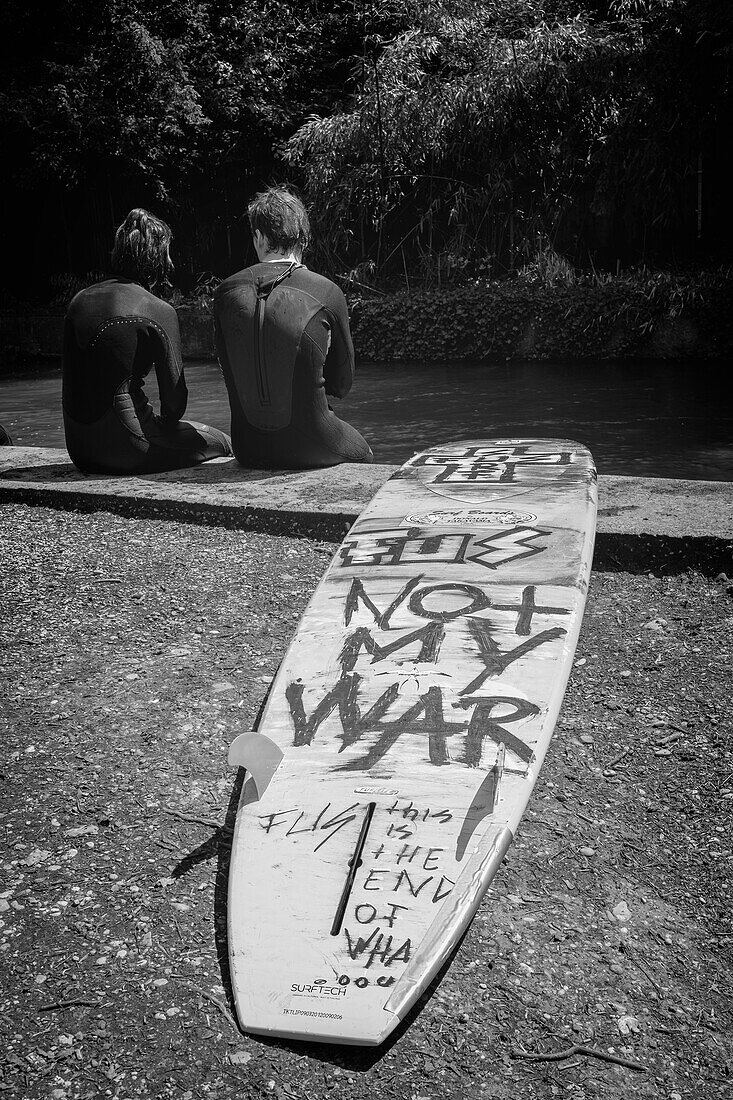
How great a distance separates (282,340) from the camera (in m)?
4.10

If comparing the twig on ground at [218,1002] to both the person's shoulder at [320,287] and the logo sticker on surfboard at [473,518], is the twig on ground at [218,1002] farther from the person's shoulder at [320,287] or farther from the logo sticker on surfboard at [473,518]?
the person's shoulder at [320,287]

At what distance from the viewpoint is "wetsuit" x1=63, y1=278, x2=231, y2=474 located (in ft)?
13.7

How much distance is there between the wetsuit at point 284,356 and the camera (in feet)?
13.5

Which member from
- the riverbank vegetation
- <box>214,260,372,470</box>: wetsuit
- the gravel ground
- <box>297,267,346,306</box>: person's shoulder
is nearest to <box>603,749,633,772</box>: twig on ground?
the gravel ground

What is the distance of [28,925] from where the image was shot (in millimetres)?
1811

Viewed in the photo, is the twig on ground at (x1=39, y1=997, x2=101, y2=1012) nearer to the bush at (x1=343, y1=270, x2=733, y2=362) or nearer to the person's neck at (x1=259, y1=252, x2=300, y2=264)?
the person's neck at (x1=259, y1=252, x2=300, y2=264)

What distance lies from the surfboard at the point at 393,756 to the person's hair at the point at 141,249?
1812 millimetres

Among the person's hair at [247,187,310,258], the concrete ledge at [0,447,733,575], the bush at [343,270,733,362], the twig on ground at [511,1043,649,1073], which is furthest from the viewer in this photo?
→ the bush at [343,270,733,362]

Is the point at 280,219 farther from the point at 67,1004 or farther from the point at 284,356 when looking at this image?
the point at 67,1004

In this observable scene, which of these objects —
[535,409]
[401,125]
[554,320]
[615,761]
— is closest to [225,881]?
[615,761]

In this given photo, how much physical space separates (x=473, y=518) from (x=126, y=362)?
1833 millimetres

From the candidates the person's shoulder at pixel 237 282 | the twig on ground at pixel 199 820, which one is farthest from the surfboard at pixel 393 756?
the person's shoulder at pixel 237 282

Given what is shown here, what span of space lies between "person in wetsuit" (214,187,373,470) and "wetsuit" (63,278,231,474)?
0.27 meters

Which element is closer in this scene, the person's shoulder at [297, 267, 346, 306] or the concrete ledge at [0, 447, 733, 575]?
the concrete ledge at [0, 447, 733, 575]
